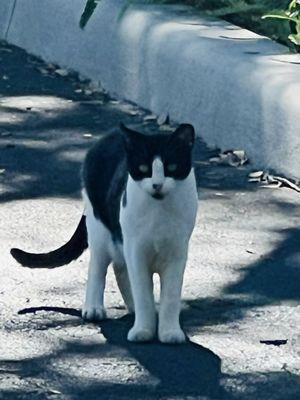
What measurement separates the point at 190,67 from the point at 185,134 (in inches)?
149

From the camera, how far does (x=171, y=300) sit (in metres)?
5.74

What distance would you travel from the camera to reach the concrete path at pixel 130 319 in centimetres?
544

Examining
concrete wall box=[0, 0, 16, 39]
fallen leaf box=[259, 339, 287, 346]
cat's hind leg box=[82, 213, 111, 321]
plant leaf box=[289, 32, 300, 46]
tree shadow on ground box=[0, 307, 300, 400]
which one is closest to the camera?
tree shadow on ground box=[0, 307, 300, 400]

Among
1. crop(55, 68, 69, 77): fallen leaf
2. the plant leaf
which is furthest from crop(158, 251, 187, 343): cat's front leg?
crop(55, 68, 69, 77): fallen leaf

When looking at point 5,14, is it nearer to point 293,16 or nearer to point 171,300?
point 293,16

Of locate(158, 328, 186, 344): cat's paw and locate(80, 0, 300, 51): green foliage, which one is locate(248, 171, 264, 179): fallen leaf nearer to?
locate(80, 0, 300, 51): green foliage

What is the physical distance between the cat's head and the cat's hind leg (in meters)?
0.51

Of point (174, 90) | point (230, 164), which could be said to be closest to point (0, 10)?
point (174, 90)

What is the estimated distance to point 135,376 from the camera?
5480mm

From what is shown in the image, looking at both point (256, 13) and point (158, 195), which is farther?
point (256, 13)

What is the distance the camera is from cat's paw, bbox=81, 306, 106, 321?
607cm

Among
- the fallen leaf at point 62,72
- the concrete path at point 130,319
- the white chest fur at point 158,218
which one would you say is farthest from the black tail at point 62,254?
the fallen leaf at point 62,72

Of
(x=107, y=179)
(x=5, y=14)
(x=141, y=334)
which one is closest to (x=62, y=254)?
(x=107, y=179)

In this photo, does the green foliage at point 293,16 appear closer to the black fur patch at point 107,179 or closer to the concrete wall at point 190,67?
the concrete wall at point 190,67
